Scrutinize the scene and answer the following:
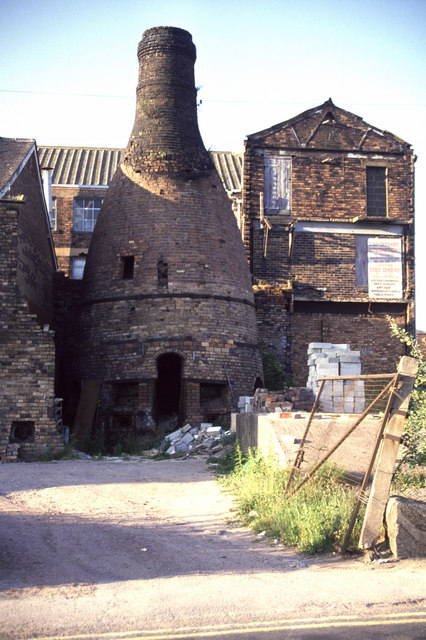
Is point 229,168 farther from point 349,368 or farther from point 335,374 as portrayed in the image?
point 335,374

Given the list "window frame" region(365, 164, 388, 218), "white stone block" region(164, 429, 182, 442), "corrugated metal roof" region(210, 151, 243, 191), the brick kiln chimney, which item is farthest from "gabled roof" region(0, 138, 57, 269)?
"corrugated metal roof" region(210, 151, 243, 191)

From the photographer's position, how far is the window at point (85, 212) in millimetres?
32438

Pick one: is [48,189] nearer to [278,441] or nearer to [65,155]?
[65,155]

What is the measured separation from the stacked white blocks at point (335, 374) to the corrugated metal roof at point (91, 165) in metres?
16.9

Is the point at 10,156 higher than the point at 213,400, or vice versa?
the point at 10,156

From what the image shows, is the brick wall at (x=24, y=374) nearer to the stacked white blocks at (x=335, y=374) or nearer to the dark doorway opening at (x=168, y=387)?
the dark doorway opening at (x=168, y=387)

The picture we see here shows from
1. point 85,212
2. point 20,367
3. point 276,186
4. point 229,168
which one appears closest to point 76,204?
point 85,212

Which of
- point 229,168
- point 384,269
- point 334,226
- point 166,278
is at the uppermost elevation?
point 229,168

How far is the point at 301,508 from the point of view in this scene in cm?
827

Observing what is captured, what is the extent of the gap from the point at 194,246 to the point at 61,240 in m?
14.7

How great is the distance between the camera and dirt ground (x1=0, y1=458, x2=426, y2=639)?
5.66 metres

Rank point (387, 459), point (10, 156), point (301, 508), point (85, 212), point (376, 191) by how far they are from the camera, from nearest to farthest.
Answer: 1. point (387, 459)
2. point (301, 508)
3. point (10, 156)
4. point (376, 191)
5. point (85, 212)

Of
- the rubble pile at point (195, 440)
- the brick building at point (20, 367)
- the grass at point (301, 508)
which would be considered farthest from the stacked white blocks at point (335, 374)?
the brick building at point (20, 367)

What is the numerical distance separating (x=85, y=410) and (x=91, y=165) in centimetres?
1923
